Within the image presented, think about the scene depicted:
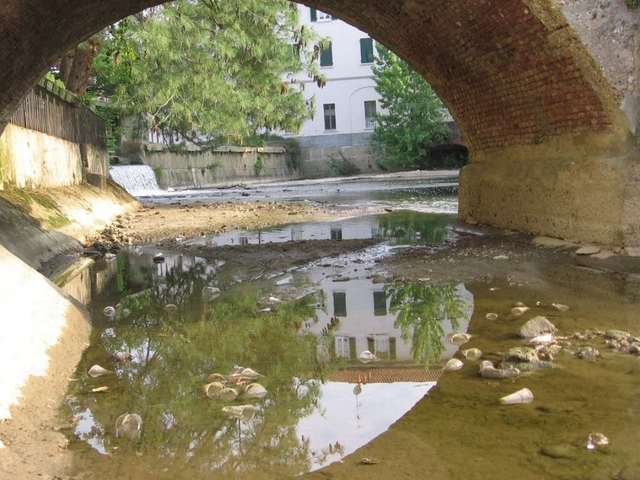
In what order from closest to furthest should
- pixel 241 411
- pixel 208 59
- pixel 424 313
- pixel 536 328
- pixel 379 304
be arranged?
pixel 241 411
pixel 536 328
pixel 424 313
pixel 379 304
pixel 208 59

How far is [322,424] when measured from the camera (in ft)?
9.20

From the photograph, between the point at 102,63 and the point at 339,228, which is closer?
the point at 339,228

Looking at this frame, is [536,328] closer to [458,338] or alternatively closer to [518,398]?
[458,338]

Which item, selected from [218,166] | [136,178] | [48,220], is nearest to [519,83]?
[48,220]

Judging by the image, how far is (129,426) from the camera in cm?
282

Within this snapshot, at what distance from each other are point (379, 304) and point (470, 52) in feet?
12.8

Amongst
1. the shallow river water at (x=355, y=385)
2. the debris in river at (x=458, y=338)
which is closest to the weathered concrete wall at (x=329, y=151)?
the shallow river water at (x=355, y=385)

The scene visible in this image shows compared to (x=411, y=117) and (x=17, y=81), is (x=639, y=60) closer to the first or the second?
(x=17, y=81)

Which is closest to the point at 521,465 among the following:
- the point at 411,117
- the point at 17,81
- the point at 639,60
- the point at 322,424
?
the point at 322,424

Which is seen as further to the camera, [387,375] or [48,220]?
[48,220]

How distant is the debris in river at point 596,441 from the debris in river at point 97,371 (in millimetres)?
2415

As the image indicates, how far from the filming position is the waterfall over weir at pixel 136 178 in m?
22.9

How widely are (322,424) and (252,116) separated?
18.6m

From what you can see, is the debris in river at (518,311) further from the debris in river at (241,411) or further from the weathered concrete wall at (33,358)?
the weathered concrete wall at (33,358)
